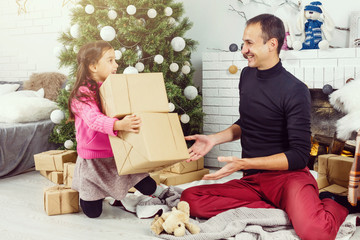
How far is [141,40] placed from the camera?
2.85 meters

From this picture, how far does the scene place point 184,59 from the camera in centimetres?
301

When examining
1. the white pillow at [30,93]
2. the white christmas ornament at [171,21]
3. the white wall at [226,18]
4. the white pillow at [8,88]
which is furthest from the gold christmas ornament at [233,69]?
the white pillow at [8,88]

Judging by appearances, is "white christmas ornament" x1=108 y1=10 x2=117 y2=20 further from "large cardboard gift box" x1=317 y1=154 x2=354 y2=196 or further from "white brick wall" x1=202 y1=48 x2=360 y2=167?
"large cardboard gift box" x1=317 y1=154 x2=354 y2=196

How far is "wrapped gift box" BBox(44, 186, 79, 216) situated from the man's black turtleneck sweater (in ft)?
3.08

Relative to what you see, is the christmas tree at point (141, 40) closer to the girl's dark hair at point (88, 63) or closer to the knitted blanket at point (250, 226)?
the girl's dark hair at point (88, 63)

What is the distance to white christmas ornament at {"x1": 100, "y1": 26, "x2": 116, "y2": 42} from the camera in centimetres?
267

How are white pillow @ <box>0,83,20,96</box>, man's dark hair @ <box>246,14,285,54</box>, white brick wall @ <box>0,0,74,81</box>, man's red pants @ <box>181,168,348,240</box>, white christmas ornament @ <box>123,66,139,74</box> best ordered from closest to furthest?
man's red pants @ <box>181,168,348,240</box> < man's dark hair @ <box>246,14,285,54</box> < white christmas ornament @ <box>123,66,139,74</box> < white pillow @ <box>0,83,20,96</box> < white brick wall @ <box>0,0,74,81</box>

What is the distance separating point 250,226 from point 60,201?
1002mm

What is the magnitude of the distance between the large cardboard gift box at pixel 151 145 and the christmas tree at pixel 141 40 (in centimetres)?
87

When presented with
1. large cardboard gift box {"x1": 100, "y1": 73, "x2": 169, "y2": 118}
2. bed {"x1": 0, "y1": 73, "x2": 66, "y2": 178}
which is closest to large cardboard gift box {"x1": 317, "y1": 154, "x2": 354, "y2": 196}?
large cardboard gift box {"x1": 100, "y1": 73, "x2": 169, "y2": 118}

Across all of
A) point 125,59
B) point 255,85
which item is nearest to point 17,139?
point 125,59

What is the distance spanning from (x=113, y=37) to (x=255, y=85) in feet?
3.59

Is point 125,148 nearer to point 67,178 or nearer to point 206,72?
point 67,178

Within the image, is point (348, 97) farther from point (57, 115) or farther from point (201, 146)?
point (57, 115)
